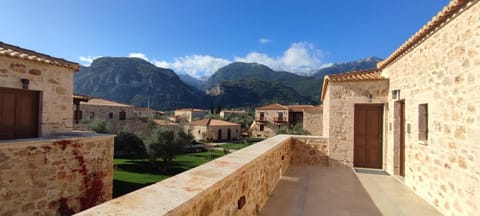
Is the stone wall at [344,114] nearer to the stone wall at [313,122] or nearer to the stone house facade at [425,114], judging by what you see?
the stone house facade at [425,114]

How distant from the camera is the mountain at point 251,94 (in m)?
82.6

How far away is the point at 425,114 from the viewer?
15.9 feet

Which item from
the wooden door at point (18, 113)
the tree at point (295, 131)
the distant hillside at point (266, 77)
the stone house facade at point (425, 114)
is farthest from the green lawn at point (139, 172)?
the distant hillside at point (266, 77)

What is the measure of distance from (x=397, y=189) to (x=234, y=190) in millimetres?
4453

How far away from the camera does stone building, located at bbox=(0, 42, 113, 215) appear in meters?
5.78

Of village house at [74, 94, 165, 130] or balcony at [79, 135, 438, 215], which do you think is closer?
balcony at [79, 135, 438, 215]

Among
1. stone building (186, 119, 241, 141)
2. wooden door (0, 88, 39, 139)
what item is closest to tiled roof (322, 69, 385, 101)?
wooden door (0, 88, 39, 139)

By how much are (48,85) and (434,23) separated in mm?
10057

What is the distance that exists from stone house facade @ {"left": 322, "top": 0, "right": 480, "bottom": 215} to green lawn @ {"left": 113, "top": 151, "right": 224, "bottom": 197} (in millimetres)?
13642

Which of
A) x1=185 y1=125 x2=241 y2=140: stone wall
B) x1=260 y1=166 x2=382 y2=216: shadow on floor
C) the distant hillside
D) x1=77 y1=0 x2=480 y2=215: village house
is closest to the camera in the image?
x1=77 y1=0 x2=480 y2=215: village house

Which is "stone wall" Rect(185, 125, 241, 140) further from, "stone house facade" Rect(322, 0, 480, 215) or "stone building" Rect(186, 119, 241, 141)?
"stone house facade" Rect(322, 0, 480, 215)

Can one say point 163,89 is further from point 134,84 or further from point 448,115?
point 448,115

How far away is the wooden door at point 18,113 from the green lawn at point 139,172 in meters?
8.32

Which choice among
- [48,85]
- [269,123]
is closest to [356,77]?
[48,85]
